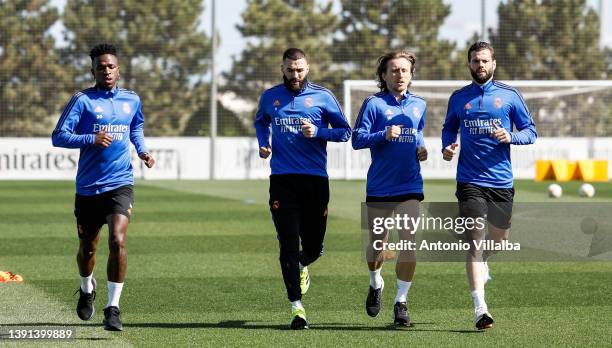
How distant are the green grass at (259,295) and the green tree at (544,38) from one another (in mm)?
48141

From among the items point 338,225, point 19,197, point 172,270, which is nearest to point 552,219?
point 338,225

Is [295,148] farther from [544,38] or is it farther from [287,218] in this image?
[544,38]

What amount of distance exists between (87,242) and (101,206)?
1.21ft

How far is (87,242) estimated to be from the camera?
9141mm

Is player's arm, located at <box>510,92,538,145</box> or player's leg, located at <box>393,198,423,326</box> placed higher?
player's arm, located at <box>510,92,538,145</box>

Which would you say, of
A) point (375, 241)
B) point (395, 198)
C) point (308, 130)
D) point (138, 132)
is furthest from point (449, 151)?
point (138, 132)

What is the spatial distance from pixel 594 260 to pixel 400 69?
5.93 metres

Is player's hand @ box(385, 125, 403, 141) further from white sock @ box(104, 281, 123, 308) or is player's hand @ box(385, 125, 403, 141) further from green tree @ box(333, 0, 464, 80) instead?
green tree @ box(333, 0, 464, 80)

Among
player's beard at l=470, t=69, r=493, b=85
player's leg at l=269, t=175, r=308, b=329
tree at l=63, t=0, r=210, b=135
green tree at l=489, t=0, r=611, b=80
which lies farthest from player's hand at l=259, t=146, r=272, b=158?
green tree at l=489, t=0, r=611, b=80

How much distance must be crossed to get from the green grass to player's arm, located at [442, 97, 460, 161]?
128 centimetres

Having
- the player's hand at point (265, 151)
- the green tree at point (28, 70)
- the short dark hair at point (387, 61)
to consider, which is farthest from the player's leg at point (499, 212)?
the green tree at point (28, 70)

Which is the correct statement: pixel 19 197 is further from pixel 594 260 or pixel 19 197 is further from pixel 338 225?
pixel 594 260

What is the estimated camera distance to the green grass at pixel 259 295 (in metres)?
8.48

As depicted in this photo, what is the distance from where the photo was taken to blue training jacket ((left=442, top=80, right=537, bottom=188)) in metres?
8.91
